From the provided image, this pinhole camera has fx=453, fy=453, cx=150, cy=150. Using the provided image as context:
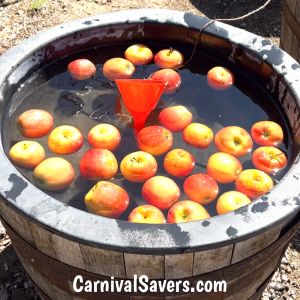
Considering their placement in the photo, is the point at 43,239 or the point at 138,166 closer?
the point at 43,239

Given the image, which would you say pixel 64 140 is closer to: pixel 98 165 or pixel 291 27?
pixel 98 165

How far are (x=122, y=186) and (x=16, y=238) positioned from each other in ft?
Answer: 2.07

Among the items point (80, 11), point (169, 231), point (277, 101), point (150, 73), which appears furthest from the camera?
point (80, 11)

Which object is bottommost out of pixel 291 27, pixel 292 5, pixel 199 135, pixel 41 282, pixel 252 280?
pixel 41 282

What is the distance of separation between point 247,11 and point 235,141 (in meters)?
4.13

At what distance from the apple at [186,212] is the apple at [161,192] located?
0.31 ft

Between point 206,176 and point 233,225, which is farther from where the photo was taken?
point 206,176

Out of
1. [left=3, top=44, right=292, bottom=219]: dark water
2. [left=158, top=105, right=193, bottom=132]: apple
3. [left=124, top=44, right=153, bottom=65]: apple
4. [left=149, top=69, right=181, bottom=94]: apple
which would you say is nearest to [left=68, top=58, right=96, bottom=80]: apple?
[left=3, top=44, right=292, bottom=219]: dark water

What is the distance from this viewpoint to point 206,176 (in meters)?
2.48

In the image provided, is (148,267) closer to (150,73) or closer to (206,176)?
(206,176)

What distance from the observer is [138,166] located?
8.21 ft

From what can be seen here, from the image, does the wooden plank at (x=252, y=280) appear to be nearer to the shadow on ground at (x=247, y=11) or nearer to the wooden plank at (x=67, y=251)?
the wooden plank at (x=67, y=251)

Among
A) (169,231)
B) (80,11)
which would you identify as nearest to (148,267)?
(169,231)

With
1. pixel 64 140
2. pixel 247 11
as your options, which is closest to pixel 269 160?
pixel 64 140
